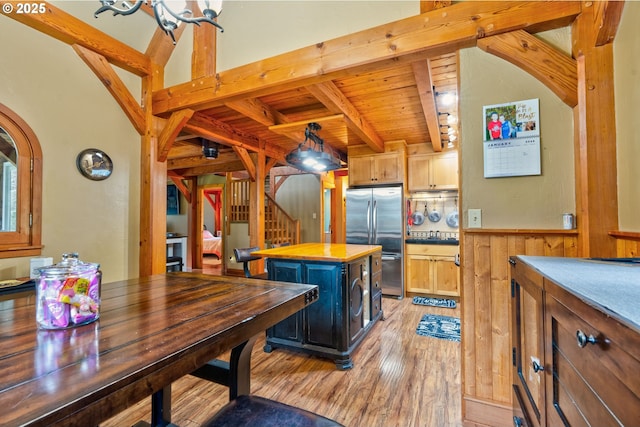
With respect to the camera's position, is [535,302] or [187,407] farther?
[187,407]

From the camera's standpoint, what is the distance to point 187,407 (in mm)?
1872

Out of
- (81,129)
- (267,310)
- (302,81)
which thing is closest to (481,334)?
(267,310)

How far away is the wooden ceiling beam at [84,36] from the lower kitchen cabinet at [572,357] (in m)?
3.67

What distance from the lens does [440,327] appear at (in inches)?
127

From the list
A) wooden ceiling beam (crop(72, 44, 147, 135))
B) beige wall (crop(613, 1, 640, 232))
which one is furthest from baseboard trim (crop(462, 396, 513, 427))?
wooden ceiling beam (crop(72, 44, 147, 135))

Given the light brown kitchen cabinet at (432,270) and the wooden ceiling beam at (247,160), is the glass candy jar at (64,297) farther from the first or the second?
the light brown kitchen cabinet at (432,270)

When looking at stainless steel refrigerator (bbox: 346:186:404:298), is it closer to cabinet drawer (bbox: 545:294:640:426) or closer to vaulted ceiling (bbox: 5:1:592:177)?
vaulted ceiling (bbox: 5:1:592:177)

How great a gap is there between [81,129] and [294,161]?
2010 mm

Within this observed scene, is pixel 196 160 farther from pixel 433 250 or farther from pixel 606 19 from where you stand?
pixel 606 19

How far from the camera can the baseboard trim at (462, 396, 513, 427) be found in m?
1.68

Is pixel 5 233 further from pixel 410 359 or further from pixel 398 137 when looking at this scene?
pixel 398 137

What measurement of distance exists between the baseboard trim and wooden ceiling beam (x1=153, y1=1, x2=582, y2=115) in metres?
2.22

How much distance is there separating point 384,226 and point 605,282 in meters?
3.84

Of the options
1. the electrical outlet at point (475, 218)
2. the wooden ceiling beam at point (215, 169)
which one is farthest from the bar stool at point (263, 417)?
the wooden ceiling beam at point (215, 169)
